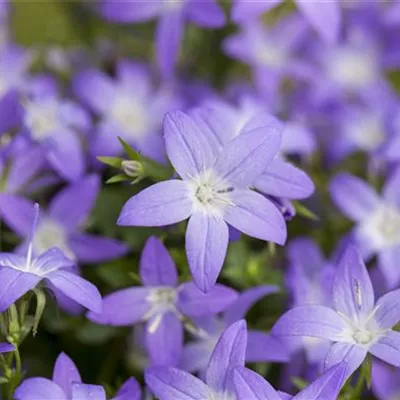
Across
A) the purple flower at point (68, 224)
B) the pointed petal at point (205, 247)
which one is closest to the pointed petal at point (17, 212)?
the purple flower at point (68, 224)

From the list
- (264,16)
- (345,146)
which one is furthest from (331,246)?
(264,16)

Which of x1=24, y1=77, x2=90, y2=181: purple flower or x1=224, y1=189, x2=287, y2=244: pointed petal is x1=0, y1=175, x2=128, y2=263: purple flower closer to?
x1=24, y1=77, x2=90, y2=181: purple flower

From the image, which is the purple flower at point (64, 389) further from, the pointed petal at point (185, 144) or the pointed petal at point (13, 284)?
the pointed petal at point (185, 144)

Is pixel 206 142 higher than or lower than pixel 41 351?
higher

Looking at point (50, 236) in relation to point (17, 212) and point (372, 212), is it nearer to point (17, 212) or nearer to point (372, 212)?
point (17, 212)

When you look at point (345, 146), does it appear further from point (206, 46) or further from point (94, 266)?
point (94, 266)

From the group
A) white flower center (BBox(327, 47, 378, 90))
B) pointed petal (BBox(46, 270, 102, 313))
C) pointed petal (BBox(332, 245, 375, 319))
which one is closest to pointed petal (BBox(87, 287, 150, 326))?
pointed petal (BBox(46, 270, 102, 313))

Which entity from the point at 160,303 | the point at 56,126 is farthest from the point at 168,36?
the point at 160,303
